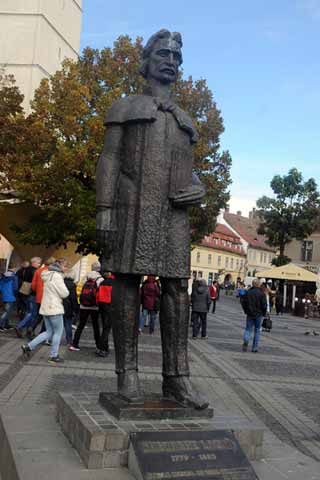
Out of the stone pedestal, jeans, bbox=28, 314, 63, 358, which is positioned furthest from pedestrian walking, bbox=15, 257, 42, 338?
the stone pedestal

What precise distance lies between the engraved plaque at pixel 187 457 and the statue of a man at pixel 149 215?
65 centimetres

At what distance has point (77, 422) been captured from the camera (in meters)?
3.92

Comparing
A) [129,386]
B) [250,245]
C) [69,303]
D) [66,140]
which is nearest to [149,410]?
[129,386]

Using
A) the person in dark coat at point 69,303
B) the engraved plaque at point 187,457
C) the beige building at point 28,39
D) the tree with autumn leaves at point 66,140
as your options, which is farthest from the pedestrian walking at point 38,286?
the beige building at point 28,39

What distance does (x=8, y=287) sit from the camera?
13281mm

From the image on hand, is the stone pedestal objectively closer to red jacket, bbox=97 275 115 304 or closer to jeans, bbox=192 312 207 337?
red jacket, bbox=97 275 115 304

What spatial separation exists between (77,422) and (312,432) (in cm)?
319

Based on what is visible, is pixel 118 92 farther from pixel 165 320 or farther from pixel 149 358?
pixel 165 320

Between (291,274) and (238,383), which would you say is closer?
(238,383)

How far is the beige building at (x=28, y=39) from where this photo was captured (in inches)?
1500

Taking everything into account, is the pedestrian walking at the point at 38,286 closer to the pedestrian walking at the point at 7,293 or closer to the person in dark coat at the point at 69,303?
the person in dark coat at the point at 69,303

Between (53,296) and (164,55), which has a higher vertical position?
(164,55)

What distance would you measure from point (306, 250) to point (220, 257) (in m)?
24.3

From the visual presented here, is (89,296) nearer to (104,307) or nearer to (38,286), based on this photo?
(104,307)
